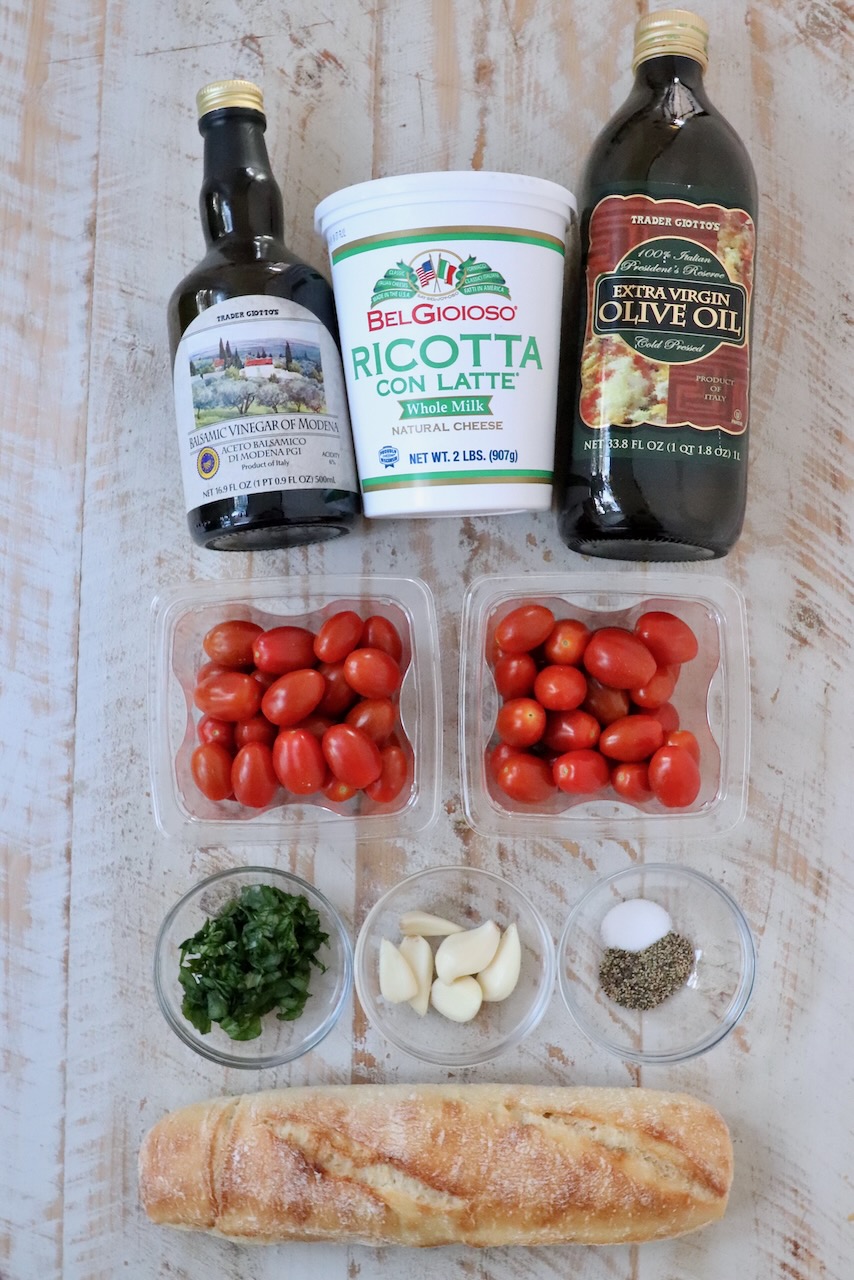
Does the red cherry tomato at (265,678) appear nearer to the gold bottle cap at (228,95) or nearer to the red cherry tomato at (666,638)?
the red cherry tomato at (666,638)

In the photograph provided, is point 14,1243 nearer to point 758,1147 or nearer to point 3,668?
point 3,668

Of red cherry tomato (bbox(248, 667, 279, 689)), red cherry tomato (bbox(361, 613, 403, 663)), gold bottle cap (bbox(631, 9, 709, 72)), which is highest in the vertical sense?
gold bottle cap (bbox(631, 9, 709, 72))

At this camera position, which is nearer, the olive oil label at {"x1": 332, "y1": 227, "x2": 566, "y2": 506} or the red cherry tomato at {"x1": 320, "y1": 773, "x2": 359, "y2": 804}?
the olive oil label at {"x1": 332, "y1": 227, "x2": 566, "y2": 506}

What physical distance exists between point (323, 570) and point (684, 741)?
0.48m

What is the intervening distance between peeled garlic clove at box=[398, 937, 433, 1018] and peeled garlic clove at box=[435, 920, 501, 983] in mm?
12

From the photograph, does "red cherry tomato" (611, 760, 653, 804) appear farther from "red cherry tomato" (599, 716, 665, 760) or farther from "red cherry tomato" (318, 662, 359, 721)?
"red cherry tomato" (318, 662, 359, 721)

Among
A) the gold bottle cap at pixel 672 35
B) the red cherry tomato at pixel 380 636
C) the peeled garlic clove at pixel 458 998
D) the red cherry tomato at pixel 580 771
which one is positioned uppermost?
the gold bottle cap at pixel 672 35

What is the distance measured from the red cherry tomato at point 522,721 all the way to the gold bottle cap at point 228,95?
694mm

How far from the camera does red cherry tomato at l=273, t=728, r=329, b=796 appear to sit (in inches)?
43.4

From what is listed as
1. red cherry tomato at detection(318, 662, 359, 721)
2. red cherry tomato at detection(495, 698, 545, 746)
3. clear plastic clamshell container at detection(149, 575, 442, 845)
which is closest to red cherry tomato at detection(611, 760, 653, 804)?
red cherry tomato at detection(495, 698, 545, 746)

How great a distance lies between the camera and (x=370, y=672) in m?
1.11

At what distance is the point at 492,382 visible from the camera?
3.41ft

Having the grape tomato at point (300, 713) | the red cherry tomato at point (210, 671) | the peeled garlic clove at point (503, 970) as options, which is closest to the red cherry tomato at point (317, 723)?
the grape tomato at point (300, 713)

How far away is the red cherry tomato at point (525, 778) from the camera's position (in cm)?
114
